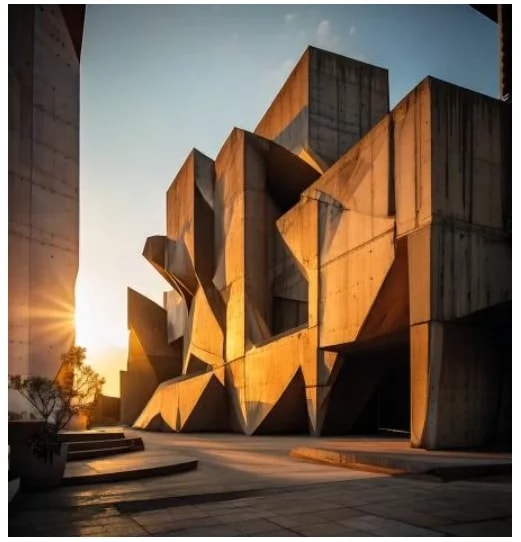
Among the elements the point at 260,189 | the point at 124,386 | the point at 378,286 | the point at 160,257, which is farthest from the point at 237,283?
the point at 124,386

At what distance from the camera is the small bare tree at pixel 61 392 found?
798cm

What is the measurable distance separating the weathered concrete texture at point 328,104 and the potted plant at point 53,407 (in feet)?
53.8

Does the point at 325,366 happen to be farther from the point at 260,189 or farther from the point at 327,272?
the point at 260,189

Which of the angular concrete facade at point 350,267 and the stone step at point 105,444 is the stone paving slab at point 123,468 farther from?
the angular concrete facade at point 350,267

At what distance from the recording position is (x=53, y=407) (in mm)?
9805

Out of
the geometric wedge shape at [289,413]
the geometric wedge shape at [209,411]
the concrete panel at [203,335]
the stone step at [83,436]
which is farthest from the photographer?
the concrete panel at [203,335]

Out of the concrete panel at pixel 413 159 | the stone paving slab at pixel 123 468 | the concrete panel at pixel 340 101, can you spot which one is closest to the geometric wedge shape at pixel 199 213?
the concrete panel at pixel 340 101

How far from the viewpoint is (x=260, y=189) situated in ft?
82.9

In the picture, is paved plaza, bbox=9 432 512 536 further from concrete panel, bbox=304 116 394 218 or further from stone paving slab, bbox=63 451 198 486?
concrete panel, bbox=304 116 394 218

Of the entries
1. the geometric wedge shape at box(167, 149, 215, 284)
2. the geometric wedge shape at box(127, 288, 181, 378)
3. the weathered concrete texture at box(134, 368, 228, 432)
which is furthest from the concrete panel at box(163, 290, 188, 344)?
the weathered concrete texture at box(134, 368, 228, 432)

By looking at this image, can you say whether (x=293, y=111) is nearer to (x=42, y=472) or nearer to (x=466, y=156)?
(x=466, y=156)

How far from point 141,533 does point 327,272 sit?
13598mm
